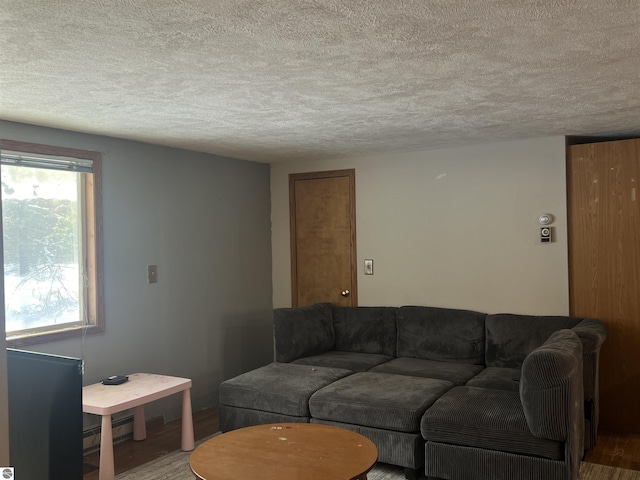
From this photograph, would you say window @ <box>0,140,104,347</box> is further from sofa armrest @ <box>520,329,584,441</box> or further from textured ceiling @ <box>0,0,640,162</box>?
sofa armrest @ <box>520,329,584,441</box>

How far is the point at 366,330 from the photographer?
5285mm

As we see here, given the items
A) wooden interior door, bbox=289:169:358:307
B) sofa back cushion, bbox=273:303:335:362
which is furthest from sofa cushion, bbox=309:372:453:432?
wooden interior door, bbox=289:169:358:307

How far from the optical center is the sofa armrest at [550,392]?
10.4 feet

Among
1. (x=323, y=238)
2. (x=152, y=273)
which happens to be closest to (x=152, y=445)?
(x=152, y=273)

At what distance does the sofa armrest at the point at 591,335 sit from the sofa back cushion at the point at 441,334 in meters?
0.82

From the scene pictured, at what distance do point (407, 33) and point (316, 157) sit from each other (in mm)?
3438

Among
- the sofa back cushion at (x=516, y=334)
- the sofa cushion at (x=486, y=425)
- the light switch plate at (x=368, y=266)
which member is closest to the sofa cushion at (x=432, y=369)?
the sofa back cushion at (x=516, y=334)

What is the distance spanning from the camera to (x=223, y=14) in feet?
6.45

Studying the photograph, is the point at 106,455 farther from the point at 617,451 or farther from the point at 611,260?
the point at 611,260

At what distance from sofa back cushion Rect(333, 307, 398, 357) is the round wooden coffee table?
78.9 inches

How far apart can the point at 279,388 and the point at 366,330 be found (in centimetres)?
128

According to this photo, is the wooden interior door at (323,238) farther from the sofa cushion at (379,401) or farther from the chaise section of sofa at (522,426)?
the chaise section of sofa at (522,426)

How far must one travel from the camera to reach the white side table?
3568 millimetres

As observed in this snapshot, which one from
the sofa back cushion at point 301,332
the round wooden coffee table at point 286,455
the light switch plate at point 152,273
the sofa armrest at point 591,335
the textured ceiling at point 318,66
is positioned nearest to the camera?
the textured ceiling at point 318,66
